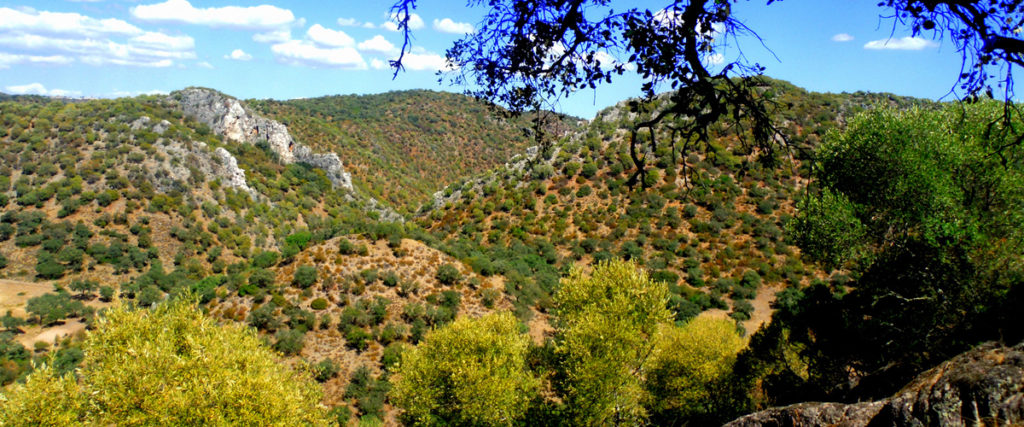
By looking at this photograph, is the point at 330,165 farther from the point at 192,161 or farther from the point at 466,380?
the point at 466,380

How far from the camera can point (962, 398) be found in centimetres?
441

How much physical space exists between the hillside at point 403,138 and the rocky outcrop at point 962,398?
6918 centimetres

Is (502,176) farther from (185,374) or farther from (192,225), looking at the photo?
(185,374)

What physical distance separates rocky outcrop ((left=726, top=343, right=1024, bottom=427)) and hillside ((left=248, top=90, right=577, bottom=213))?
69183 mm

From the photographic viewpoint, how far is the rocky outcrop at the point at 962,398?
419 cm

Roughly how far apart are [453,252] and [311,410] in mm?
23809

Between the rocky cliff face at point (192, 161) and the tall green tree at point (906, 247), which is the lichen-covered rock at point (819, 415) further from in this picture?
the rocky cliff face at point (192, 161)

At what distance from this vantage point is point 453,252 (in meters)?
37.9

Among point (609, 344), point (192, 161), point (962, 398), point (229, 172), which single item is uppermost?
point (962, 398)

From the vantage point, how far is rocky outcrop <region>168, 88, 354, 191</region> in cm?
7212

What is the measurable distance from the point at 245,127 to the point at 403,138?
30.8m

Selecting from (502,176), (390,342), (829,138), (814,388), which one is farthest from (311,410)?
→ (502,176)

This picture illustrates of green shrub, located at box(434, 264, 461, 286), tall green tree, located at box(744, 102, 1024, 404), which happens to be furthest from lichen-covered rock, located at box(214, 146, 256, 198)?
tall green tree, located at box(744, 102, 1024, 404)

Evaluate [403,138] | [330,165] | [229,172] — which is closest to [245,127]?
[330,165]
